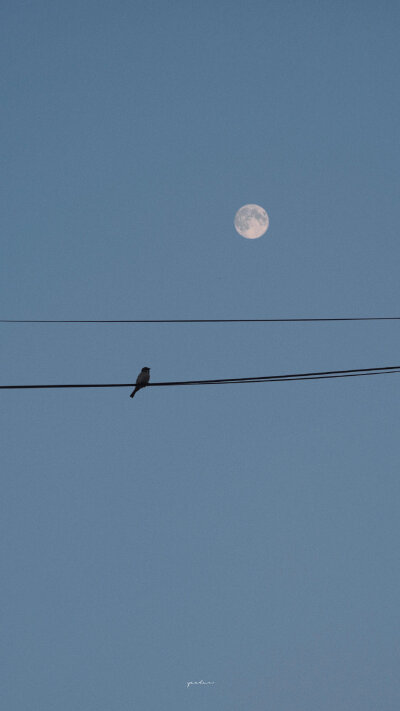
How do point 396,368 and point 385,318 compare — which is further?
point 385,318

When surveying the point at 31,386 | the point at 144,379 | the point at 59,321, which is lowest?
the point at 31,386

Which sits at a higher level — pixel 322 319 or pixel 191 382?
pixel 322 319

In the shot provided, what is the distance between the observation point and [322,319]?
9.80m

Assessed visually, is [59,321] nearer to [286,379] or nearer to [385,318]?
[286,379]

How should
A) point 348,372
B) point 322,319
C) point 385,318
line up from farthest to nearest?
point 385,318, point 322,319, point 348,372

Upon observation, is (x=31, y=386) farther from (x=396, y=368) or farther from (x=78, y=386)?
(x=396, y=368)

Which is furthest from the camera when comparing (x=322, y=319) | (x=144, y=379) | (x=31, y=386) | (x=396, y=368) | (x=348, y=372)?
(x=144, y=379)

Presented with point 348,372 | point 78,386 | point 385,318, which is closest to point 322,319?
point 385,318

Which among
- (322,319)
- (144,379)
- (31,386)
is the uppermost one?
(144,379)

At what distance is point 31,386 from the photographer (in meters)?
6.99

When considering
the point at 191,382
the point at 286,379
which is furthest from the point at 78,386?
the point at 286,379

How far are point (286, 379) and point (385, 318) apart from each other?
377 cm

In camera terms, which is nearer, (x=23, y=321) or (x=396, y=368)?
(x=396, y=368)

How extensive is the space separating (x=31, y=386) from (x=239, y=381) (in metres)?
2.36
